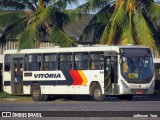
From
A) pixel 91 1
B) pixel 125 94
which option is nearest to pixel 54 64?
pixel 125 94

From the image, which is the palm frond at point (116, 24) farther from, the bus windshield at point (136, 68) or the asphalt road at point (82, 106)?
the bus windshield at point (136, 68)

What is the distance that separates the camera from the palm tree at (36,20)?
122ft

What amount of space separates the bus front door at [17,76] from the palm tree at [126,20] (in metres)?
6.09

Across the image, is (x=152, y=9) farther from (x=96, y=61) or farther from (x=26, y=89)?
(x=26, y=89)

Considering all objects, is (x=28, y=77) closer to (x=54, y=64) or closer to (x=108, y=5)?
(x=54, y=64)

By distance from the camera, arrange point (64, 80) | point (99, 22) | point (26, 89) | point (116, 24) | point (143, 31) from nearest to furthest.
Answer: point (64, 80) < point (26, 89) < point (143, 31) < point (116, 24) < point (99, 22)

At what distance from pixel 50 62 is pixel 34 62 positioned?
3.45ft

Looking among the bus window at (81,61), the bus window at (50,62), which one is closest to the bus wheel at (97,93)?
the bus window at (81,61)

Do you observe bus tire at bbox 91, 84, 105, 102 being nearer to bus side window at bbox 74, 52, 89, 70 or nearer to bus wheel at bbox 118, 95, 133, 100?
bus side window at bbox 74, 52, 89, 70

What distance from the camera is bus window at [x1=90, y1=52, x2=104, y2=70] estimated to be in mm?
31875

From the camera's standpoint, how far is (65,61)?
3334 centimetres

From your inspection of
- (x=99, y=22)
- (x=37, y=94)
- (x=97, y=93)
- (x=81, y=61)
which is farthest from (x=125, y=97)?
(x=99, y=22)

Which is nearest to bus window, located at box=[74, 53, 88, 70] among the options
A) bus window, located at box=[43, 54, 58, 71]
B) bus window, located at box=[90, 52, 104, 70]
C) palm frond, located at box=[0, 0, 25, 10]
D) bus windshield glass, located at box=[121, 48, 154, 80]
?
bus window, located at box=[90, 52, 104, 70]

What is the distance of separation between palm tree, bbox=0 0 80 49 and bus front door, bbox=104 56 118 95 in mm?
5653
